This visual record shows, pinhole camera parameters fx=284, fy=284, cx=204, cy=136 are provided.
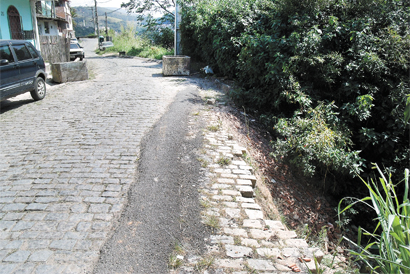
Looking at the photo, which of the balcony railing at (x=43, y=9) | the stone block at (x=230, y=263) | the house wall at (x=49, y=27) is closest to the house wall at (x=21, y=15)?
the balcony railing at (x=43, y=9)

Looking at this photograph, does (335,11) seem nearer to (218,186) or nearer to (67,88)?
(218,186)

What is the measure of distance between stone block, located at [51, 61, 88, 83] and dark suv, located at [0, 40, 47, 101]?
7.22 feet

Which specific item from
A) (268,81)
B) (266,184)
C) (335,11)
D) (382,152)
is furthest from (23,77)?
(382,152)

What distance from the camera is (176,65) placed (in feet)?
42.1

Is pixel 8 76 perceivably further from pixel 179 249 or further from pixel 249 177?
pixel 179 249

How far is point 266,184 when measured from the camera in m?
5.25

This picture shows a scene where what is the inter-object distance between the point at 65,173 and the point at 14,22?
16.5 metres

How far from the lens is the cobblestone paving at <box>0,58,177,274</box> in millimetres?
2975

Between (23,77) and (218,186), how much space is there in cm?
769

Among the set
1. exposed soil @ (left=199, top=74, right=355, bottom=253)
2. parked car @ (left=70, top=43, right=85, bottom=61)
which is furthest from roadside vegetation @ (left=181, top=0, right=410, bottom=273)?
parked car @ (left=70, top=43, right=85, bottom=61)

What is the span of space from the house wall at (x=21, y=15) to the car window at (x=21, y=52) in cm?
832

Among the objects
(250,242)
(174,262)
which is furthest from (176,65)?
(174,262)

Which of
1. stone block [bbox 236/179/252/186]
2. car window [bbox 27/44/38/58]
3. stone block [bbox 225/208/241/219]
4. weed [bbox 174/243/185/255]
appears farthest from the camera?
car window [bbox 27/44/38/58]

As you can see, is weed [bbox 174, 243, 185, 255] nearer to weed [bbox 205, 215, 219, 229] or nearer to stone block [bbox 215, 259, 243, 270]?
stone block [bbox 215, 259, 243, 270]
